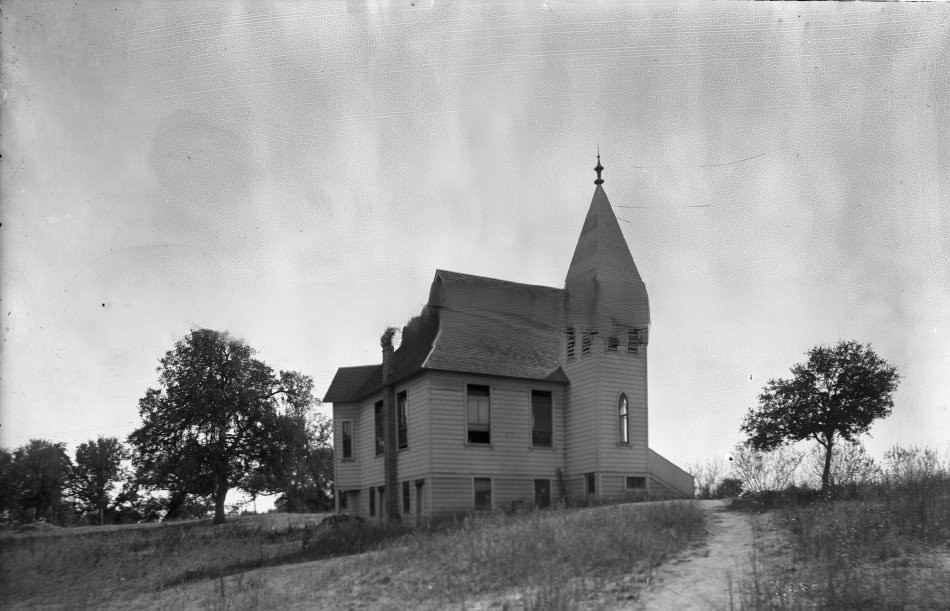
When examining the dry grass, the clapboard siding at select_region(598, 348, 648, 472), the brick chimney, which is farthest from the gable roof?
the dry grass

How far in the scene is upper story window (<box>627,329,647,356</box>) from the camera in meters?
28.6

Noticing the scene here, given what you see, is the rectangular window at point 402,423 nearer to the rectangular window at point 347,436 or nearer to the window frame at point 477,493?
the window frame at point 477,493

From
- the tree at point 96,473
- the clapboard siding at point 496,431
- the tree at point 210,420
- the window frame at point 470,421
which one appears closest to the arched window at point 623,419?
the clapboard siding at point 496,431

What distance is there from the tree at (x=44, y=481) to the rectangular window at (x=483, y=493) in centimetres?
3163

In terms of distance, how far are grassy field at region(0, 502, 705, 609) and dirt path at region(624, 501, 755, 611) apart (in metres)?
0.38

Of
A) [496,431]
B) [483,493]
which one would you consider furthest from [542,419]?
[483,493]

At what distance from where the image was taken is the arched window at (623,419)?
27.9 m

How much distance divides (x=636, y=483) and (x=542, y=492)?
3286mm

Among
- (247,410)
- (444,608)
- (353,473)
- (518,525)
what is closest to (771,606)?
(444,608)

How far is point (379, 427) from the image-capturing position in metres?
31.3

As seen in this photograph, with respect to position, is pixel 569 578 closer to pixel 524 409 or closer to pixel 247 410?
pixel 524 409

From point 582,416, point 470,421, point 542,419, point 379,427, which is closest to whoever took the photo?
point 470,421

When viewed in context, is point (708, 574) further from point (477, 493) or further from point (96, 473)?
point (96, 473)

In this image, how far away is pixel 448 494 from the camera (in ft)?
88.2
